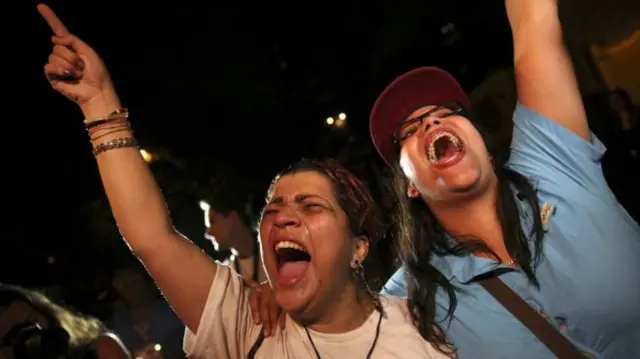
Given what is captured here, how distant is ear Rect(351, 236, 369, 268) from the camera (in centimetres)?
217

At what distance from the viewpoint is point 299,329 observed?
195cm

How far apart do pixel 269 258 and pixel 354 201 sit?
0.38 meters

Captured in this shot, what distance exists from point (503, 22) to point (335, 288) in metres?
4.17

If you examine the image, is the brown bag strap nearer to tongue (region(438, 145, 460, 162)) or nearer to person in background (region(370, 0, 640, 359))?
person in background (region(370, 0, 640, 359))

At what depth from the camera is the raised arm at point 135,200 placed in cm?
172

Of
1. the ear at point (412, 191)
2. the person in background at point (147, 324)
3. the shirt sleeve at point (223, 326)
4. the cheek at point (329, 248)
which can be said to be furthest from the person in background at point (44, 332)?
the ear at point (412, 191)

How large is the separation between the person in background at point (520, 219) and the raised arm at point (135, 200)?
74cm

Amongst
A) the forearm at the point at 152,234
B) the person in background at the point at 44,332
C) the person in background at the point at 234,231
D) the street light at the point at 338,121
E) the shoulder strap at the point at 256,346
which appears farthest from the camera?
the street light at the point at 338,121

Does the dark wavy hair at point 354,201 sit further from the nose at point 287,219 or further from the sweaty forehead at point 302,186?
the nose at point 287,219

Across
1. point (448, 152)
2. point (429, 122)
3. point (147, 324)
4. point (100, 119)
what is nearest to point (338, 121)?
point (147, 324)

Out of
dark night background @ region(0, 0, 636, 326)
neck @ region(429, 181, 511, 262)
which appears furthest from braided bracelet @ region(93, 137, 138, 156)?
dark night background @ region(0, 0, 636, 326)

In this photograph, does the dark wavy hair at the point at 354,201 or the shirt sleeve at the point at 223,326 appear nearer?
the shirt sleeve at the point at 223,326

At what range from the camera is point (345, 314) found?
2.01 metres

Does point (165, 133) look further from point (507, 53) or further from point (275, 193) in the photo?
point (275, 193)
